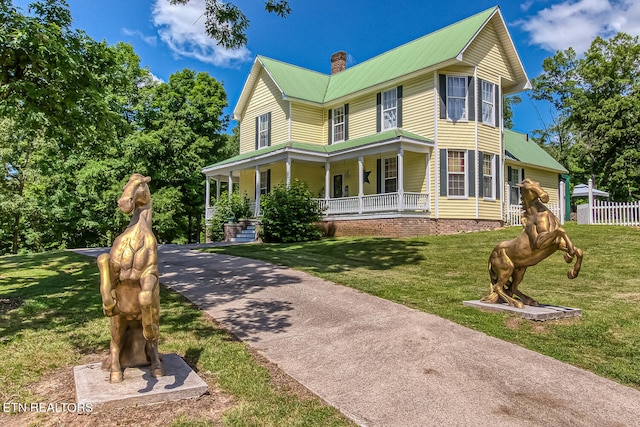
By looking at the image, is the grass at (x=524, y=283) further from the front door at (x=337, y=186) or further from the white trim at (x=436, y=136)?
the front door at (x=337, y=186)

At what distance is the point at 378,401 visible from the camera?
155 inches

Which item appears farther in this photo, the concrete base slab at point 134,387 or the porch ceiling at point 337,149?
the porch ceiling at point 337,149

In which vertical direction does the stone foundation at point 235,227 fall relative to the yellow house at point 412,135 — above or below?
below

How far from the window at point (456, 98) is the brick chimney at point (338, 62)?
10133mm

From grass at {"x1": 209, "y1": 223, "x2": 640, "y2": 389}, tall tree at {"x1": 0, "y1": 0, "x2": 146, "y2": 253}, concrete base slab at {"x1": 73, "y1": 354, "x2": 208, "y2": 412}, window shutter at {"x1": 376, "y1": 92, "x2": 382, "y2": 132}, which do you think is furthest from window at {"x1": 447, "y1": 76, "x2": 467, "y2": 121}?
concrete base slab at {"x1": 73, "y1": 354, "x2": 208, "y2": 412}

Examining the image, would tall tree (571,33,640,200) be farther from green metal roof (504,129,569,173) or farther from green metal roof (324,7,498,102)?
green metal roof (324,7,498,102)

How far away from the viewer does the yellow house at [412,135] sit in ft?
63.1

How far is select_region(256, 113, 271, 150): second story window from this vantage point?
25.4 meters

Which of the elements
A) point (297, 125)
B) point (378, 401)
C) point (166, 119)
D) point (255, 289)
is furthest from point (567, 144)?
point (378, 401)

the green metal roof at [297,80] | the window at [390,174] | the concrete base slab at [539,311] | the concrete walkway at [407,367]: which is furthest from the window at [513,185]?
the concrete walkway at [407,367]

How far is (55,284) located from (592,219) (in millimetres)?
20427

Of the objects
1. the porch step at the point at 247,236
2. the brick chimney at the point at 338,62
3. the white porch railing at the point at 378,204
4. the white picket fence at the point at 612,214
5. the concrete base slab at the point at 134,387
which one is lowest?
the concrete base slab at the point at 134,387

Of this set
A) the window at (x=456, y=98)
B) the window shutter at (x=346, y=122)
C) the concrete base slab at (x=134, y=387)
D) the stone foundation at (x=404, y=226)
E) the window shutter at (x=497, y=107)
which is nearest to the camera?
the concrete base slab at (x=134, y=387)

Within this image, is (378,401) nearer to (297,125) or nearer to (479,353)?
(479,353)
